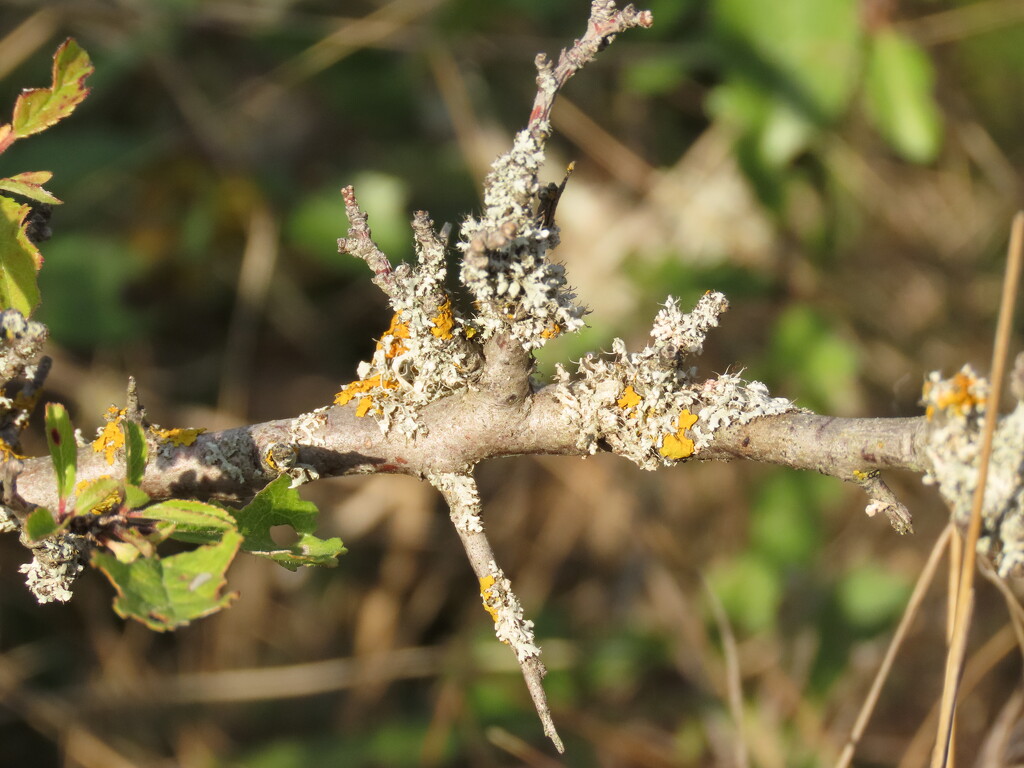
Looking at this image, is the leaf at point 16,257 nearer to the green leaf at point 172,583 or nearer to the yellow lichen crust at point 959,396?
the green leaf at point 172,583

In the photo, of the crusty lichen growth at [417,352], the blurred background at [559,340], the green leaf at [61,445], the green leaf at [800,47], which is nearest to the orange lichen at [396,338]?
the crusty lichen growth at [417,352]

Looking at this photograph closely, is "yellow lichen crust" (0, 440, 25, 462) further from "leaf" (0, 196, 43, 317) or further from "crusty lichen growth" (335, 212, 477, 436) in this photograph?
"crusty lichen growth" (335, 212, 477, 436)

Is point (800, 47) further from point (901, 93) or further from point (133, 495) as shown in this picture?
point (133, 495)

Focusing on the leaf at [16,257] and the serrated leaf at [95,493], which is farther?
the leaf at [16,257]

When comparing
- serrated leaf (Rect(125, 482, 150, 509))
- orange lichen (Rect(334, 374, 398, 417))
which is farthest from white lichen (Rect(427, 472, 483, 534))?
serrated leaf (Rect(125, 482, 150, 509))

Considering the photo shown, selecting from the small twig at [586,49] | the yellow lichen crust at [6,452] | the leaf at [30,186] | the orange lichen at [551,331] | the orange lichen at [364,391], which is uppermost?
the small twig at [586,49]
